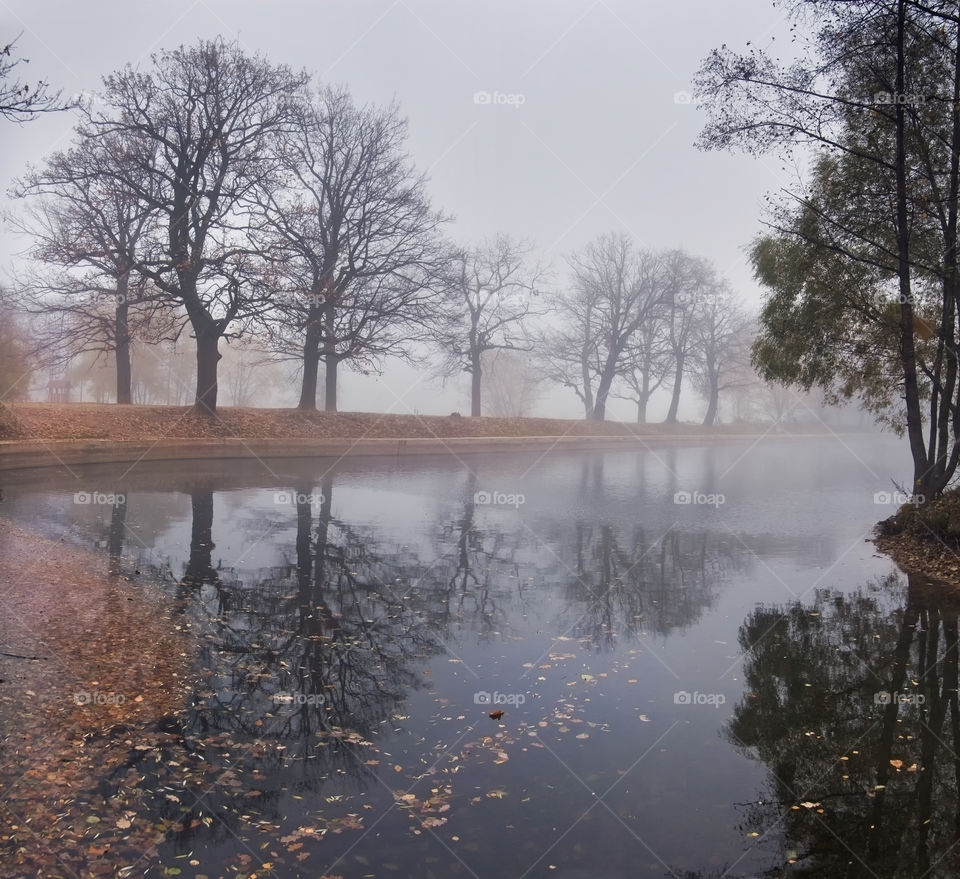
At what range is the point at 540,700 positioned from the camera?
6145 millimetres

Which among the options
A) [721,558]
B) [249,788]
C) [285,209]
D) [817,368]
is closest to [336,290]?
[285,209]

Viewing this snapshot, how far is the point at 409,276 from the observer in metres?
34.2

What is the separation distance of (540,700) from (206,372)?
2455 centimetres

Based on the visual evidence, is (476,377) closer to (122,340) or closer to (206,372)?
(206,372)

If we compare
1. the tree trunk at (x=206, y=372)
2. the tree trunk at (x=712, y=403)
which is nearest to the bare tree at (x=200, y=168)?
the tree trunk at (x=206, y=372)

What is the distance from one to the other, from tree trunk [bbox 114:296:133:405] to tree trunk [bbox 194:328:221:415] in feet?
8.06

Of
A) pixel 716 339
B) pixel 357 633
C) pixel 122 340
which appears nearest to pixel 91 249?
pixel 122 340

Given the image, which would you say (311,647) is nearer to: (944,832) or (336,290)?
(944,832)

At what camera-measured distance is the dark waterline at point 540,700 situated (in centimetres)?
415

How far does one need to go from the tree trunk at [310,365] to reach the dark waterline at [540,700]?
19.1 m

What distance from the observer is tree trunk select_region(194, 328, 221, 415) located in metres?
27.8

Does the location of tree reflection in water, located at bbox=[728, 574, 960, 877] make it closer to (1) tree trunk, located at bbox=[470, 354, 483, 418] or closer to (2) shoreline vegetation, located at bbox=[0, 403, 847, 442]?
(2) shoreline vegetation, located at bbox=[0, 403, 847, 442]

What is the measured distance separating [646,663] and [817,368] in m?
10.5

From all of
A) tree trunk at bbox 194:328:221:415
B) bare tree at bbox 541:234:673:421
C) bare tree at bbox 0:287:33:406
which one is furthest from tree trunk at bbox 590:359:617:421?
bare tree at bbox 0:287:33:406
